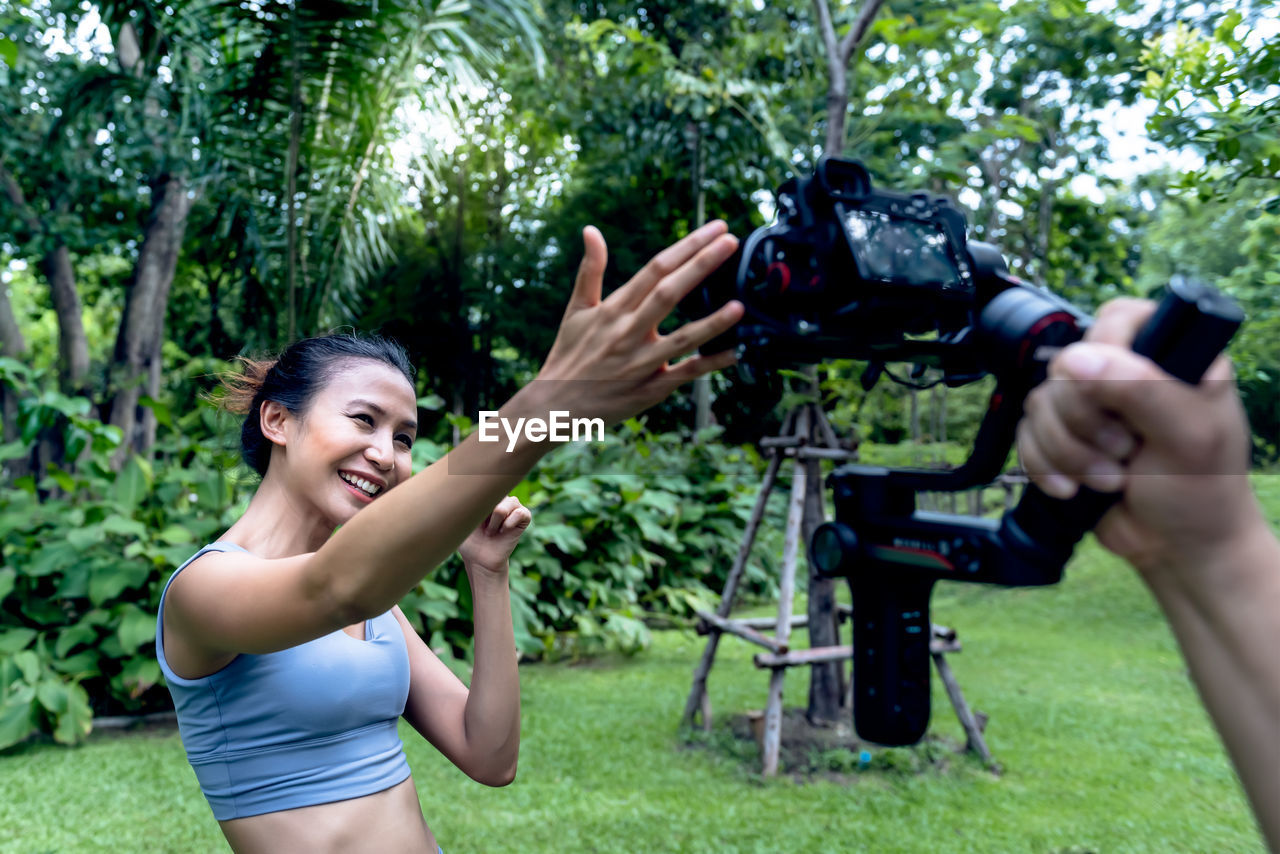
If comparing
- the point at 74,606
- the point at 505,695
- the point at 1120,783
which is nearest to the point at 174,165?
the point at 74,606

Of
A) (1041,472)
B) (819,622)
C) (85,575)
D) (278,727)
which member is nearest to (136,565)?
(85,575)

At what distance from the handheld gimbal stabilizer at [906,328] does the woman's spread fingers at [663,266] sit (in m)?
0.11

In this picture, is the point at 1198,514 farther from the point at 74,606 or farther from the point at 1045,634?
the point at 1045,634

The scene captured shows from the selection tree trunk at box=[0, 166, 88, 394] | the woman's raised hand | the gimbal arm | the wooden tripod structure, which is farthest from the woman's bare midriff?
tree trunk at box=[0, 166, 88, 394]

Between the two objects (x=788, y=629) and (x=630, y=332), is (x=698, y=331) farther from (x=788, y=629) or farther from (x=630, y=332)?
(x=788, y=629)

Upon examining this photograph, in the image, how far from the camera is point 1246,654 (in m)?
0.70

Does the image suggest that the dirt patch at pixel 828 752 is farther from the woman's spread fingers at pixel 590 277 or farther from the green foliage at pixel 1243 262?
the woman's spread fingers at pixel 590 277

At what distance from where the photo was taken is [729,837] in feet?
12.4

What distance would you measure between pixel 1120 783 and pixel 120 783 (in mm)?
4614

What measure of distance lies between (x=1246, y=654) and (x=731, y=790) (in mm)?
3970

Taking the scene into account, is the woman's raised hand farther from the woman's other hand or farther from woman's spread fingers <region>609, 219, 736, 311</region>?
the woman's other hand

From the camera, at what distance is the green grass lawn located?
12.2 feet

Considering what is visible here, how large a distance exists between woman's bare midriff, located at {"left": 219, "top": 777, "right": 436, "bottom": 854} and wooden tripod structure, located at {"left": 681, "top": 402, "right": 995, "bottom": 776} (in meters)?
3.12

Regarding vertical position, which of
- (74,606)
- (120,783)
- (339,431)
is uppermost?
(339,431)
